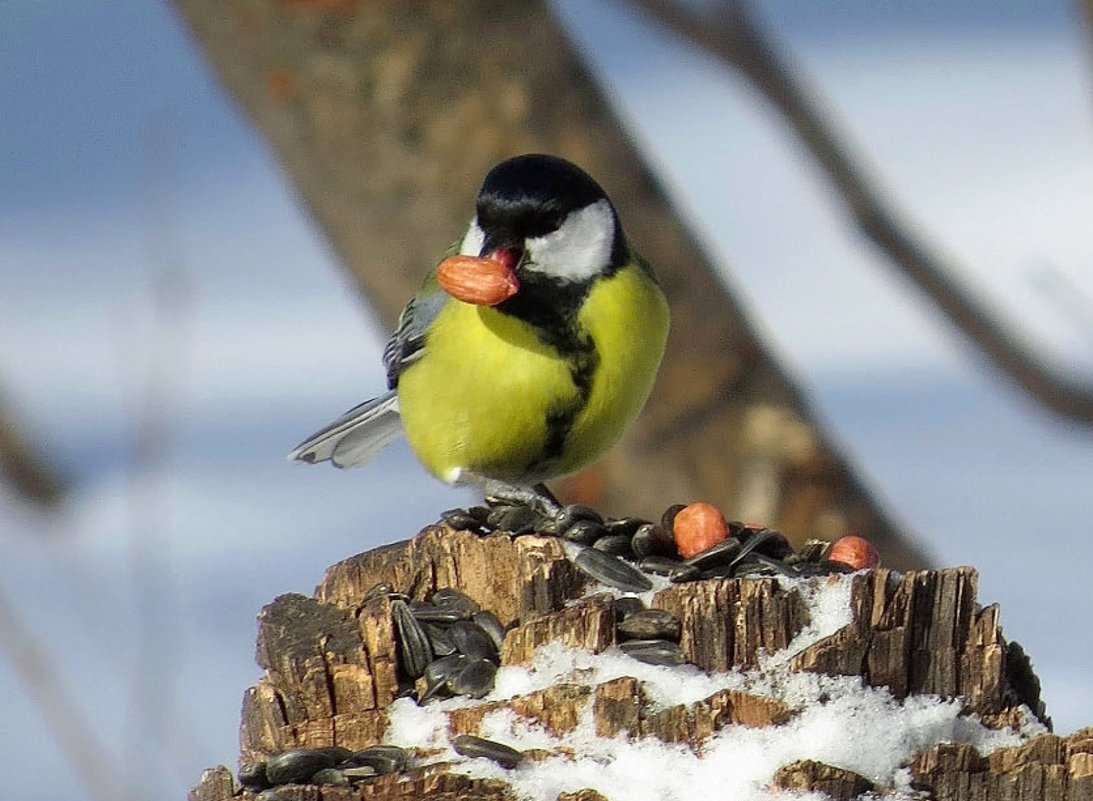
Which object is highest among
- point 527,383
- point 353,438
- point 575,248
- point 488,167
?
point 488,167

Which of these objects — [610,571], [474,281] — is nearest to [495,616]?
[610,571]

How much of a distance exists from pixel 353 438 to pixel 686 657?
5.05 ft

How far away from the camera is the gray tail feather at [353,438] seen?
2893 millimetres

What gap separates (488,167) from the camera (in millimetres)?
3143

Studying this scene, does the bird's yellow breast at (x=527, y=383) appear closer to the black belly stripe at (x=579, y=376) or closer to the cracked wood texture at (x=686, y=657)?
the black belly stripe at (x=579, y=376)

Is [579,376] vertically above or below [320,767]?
above

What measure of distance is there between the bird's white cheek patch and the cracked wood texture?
31.1 inches

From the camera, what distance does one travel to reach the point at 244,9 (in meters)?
3.16

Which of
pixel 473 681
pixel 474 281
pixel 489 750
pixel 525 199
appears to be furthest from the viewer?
pixel 525 199

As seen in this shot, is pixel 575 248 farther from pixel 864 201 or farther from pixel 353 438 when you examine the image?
pixel 864 201

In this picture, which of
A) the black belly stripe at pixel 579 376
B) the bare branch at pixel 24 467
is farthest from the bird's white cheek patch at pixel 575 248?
the bare branch at pixel 24 467

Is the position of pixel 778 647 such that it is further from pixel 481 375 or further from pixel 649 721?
pixel 481 375

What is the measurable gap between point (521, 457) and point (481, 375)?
16 centimetres

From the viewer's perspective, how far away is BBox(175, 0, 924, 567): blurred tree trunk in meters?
3.13
